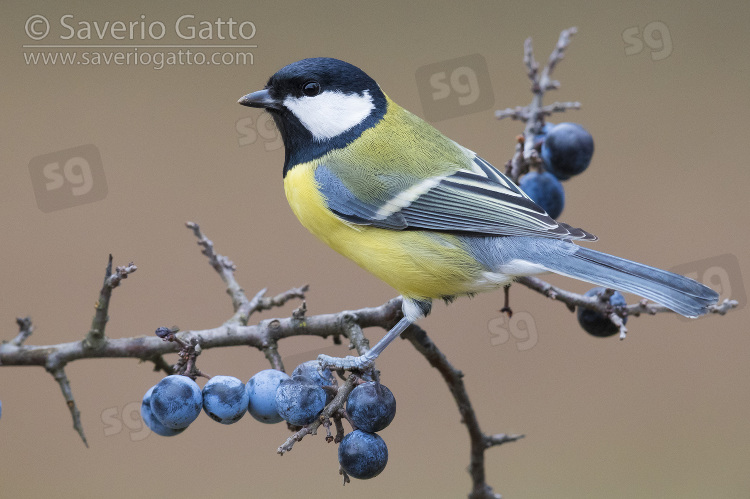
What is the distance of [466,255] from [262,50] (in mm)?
1828

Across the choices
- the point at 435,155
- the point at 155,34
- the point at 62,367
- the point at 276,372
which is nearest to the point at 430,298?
the point at 435,155

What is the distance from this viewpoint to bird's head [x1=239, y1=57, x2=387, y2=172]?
1.38 metres

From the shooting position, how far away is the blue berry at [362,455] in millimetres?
935

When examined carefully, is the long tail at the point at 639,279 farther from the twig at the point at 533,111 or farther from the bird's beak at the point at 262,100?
the bird's beak at the point at 262,100

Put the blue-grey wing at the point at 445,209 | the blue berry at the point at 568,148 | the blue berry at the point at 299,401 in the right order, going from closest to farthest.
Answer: the blue berry at the point at 299,401, the blue-grey wing at the point at 445,209, the blue berry at the point at 568,148

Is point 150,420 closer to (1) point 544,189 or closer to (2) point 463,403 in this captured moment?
(2) point 463,403

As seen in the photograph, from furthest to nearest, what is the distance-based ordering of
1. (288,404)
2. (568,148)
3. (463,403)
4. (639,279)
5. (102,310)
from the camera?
1. (568,148)
2. (463,403)
3. (639,279)
4. (102,310)
5. (288,404)

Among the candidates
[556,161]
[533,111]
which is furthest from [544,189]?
[533,111]

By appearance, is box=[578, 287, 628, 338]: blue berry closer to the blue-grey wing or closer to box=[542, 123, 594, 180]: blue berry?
the blue-grey wing

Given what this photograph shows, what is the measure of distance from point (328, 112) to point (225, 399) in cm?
66

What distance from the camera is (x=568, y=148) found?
1453 mm

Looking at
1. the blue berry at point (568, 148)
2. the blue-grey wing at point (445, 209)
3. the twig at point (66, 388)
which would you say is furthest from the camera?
the blue berry at point (568, 148)

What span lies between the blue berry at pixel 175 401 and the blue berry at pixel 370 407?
22cm

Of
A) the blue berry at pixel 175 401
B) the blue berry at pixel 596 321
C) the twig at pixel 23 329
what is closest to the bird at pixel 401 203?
the blue berry at pixel 596 321
